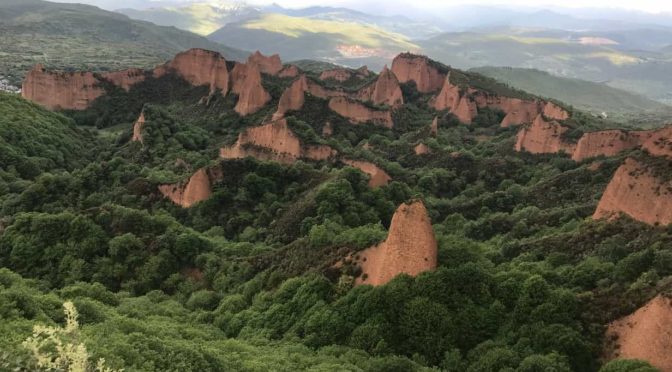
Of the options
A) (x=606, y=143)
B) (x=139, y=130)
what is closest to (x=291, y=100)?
(x=139, y=130)

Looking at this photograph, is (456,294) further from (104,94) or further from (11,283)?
(104,94)

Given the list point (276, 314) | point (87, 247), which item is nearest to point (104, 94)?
point (87, 247)

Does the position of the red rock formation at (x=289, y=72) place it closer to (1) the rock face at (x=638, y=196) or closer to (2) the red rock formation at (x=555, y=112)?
(2) the red rock formation at (x=555, y=112)

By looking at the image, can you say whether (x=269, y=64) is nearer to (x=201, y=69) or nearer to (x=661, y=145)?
(x=201, y=69)

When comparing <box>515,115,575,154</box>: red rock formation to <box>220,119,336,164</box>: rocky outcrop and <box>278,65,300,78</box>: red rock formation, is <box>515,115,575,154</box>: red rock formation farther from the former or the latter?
<box>278,65,300,78</box>: red rock formation

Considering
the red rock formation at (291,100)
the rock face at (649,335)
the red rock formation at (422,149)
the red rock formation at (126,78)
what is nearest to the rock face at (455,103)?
the red rock formation at (422,149)

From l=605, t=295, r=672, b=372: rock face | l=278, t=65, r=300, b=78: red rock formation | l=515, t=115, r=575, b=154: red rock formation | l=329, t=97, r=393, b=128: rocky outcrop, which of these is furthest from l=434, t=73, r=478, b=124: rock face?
l=605, t=295, r=672, b=372: rock face
